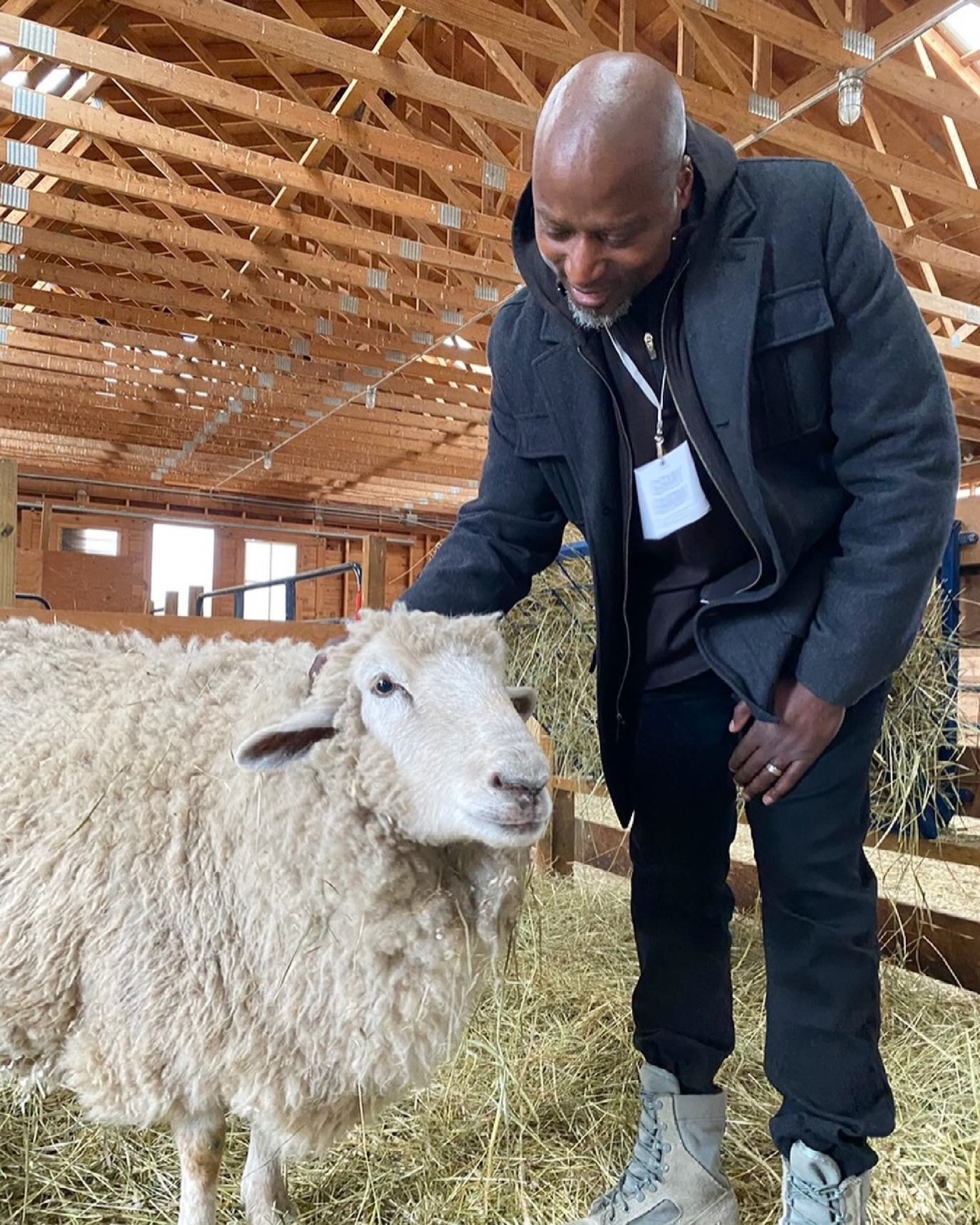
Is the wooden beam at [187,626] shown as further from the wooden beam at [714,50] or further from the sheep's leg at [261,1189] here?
the wooden beam at [714,50]

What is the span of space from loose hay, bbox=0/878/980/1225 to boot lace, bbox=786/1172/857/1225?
32 centimetres

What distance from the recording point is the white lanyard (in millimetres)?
1681

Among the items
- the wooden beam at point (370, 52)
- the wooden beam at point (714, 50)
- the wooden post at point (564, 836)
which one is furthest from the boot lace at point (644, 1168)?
the wooden beam at point (714, 50)

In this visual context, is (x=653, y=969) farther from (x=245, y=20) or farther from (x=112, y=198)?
(x=112, y=198)

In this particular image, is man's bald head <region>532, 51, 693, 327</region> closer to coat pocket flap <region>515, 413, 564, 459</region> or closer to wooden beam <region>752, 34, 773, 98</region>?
coat pocket flap <region>515, 413, 564, 459</region>

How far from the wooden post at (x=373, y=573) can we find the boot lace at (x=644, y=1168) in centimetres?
249

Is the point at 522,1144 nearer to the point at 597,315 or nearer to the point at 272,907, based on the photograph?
the point at 272,907

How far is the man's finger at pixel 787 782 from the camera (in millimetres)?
1636

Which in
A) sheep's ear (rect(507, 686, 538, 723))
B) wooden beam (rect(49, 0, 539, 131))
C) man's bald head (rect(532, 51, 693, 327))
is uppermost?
wooden beam (rect(49, 0, 539, 131))

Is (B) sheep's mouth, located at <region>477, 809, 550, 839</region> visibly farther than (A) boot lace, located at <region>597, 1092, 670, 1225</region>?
No

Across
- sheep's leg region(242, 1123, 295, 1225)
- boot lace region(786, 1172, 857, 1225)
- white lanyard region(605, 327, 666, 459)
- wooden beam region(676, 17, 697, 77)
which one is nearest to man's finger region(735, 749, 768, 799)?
white lanyard region(605, 327, 666, 459)

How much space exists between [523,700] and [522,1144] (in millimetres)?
1165

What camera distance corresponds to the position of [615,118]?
1.41 meters

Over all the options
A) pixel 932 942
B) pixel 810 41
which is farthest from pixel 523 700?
pixel 810 41
